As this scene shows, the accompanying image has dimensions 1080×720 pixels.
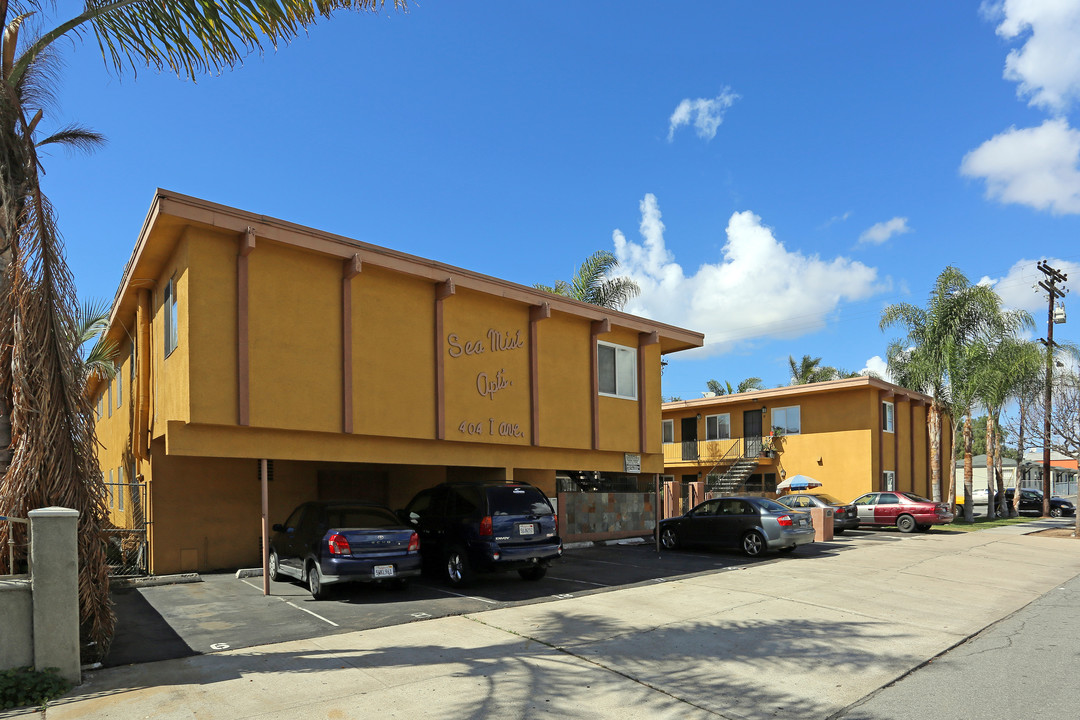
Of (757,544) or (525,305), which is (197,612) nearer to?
(525,305)

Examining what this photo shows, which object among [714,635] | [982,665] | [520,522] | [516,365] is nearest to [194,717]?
[714,635]

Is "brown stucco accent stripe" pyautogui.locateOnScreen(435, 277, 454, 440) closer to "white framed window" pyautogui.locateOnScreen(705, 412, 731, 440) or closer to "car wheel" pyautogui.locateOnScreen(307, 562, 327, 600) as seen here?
"car wheel" pyautogui.locateOnScreen(307, 562, 327, 600)

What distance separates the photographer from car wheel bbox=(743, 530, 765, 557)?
55.2 feet

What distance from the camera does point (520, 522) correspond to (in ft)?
39.1

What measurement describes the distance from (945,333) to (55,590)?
32.4 metres

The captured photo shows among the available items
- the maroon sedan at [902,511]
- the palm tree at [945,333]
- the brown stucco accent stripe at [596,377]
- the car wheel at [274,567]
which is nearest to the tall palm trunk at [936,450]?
the palm tree at [945,333]

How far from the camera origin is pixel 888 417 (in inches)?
1270

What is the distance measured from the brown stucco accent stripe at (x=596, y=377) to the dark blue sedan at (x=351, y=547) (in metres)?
6.83

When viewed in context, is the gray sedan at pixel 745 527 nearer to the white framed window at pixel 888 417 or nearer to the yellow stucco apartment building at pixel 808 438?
the yellow stucco apartment building at pixel 808 438

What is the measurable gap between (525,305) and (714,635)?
9081 mm

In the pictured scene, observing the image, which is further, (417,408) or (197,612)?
(417,408)

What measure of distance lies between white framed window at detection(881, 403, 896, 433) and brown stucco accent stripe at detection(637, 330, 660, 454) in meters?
16.9

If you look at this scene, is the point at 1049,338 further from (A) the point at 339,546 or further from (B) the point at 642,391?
(A) the point at 339,546

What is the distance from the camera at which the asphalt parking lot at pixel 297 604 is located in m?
8.58
